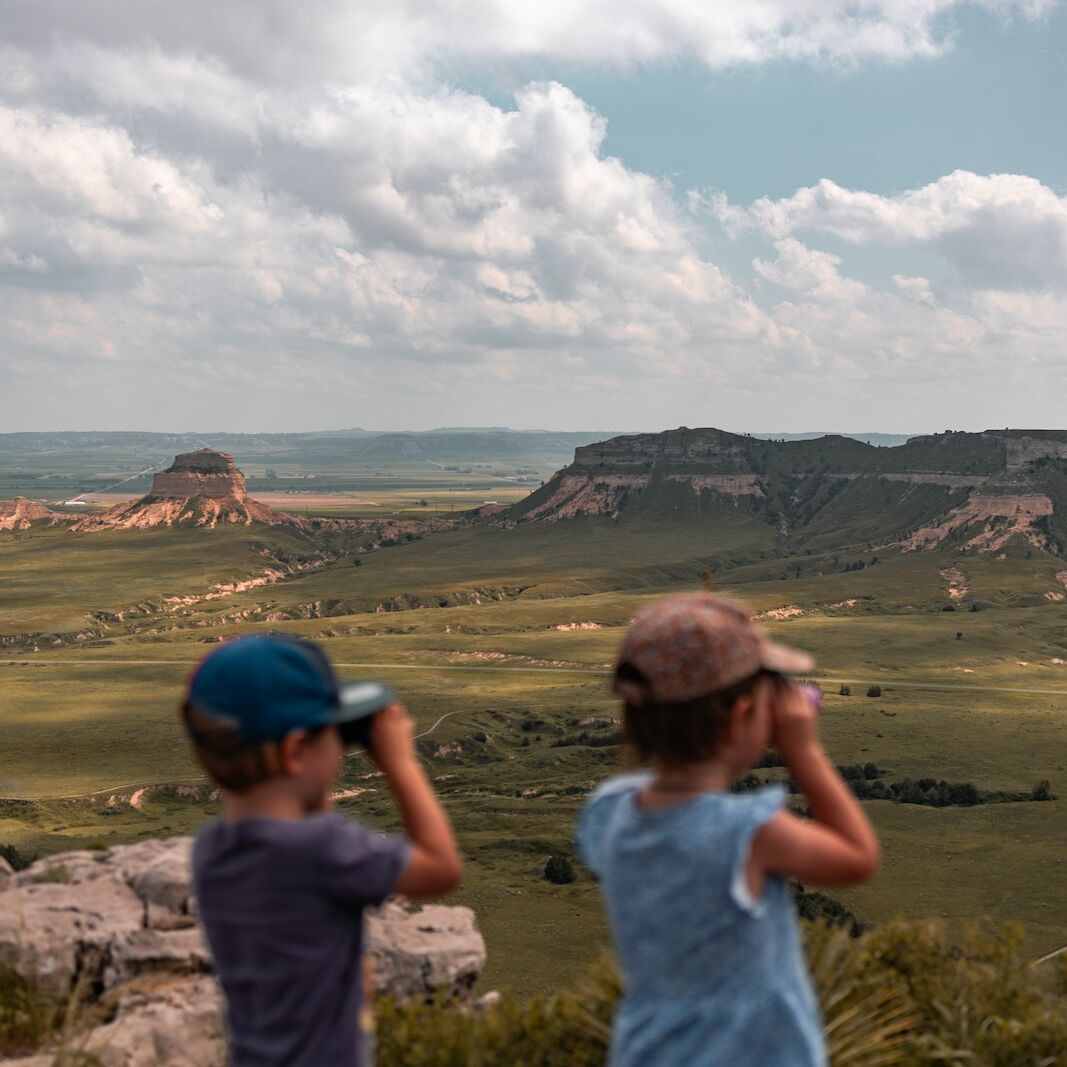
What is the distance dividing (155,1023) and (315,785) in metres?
6.19

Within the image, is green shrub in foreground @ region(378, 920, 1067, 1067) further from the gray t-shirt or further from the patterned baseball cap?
the patterned baseball cap

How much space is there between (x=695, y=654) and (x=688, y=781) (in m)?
0.51

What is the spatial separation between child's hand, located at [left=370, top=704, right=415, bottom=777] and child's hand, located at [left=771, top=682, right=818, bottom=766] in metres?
1.44

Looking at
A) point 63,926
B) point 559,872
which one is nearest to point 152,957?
point 63,926

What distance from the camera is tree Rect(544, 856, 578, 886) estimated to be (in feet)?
171

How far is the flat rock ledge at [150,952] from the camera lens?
9047mm

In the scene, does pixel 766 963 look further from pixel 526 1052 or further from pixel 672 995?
pixel 526 1052

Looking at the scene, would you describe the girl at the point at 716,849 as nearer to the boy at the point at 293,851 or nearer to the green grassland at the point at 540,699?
the boy at the point at 293,851

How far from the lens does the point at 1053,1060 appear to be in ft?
27.0

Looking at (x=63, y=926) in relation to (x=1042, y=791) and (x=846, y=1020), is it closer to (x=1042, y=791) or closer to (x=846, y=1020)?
(x=846, y=1020)

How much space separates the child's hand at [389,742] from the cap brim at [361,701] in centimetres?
5

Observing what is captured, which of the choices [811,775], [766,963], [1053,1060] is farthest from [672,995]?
[1053,1060]

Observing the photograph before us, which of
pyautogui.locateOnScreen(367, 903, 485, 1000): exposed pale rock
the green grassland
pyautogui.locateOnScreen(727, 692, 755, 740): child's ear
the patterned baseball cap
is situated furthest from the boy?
pyautogui.locateOnScreen(367, 903, 485, 1000): exposed pale rock

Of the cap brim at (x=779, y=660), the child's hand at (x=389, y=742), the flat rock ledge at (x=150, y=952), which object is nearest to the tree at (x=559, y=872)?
the flat rock ledge at (x=150, y=952)
